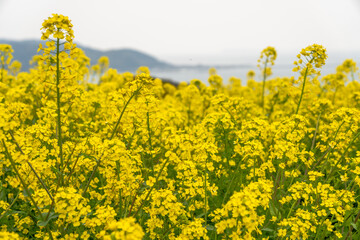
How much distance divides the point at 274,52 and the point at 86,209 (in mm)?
5688

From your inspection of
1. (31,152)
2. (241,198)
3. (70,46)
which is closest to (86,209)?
(31,152)

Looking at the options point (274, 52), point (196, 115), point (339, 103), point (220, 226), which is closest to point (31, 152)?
point (220, 226)

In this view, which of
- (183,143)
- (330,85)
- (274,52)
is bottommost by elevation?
(183,143)

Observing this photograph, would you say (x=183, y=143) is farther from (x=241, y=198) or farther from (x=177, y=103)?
(x=177, y=103)

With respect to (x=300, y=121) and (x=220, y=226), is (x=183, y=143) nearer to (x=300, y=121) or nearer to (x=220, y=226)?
(x=220, y=226)

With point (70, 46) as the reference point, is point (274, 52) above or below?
above

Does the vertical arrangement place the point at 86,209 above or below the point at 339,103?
below

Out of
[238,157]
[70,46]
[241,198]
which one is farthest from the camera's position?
[238,157]

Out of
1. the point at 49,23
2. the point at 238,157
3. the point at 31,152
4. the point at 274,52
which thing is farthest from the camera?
the point at 274,52

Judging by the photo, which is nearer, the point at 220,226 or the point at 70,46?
the point at 220,226

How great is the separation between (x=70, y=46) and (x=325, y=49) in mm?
3355

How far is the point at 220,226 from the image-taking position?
7.16 ft

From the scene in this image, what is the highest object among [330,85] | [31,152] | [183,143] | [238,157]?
[330,85]

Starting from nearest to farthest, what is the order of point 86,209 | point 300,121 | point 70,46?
1. point 86,209
2. point 70,46
3. point 300,121
